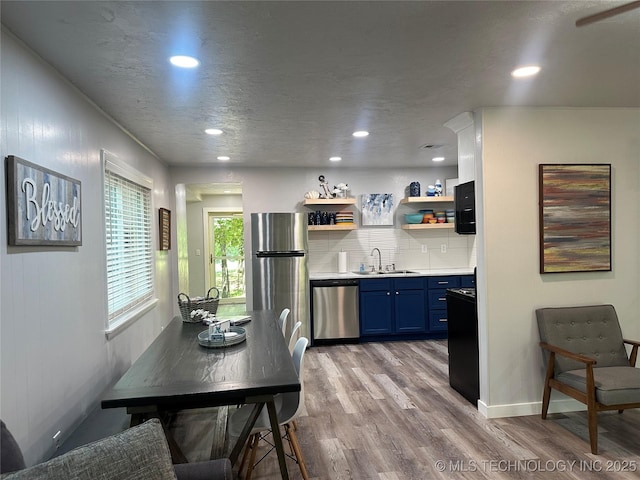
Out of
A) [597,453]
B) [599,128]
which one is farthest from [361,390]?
[599,128]

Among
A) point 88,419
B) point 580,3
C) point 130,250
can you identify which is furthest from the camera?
point 130,250

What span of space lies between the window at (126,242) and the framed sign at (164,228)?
0.37 meters

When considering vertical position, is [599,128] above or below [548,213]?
above

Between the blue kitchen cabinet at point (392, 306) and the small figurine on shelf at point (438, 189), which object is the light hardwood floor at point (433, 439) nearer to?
the blue kitchen cabinet at point (392, 306)

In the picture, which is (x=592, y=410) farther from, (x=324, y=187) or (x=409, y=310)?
(x=324, y=187)

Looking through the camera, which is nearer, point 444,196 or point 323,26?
point 323,26

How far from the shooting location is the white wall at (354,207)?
5727mm

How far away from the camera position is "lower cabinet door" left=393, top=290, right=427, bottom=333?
5488 millimetres

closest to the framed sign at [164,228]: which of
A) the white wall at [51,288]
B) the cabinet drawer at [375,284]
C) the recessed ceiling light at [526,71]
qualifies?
the white wall at [51,288]

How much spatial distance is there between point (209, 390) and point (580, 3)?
2.28 meters

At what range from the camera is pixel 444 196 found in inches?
231

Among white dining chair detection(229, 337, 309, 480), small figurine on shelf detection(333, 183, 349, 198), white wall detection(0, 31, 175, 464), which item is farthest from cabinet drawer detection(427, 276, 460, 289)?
white wall detection(0, 31, 175, 464)

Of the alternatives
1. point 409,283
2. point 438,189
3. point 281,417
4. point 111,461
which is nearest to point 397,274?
point 409,283

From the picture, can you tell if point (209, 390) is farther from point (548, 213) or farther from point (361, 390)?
point (548, 213)
